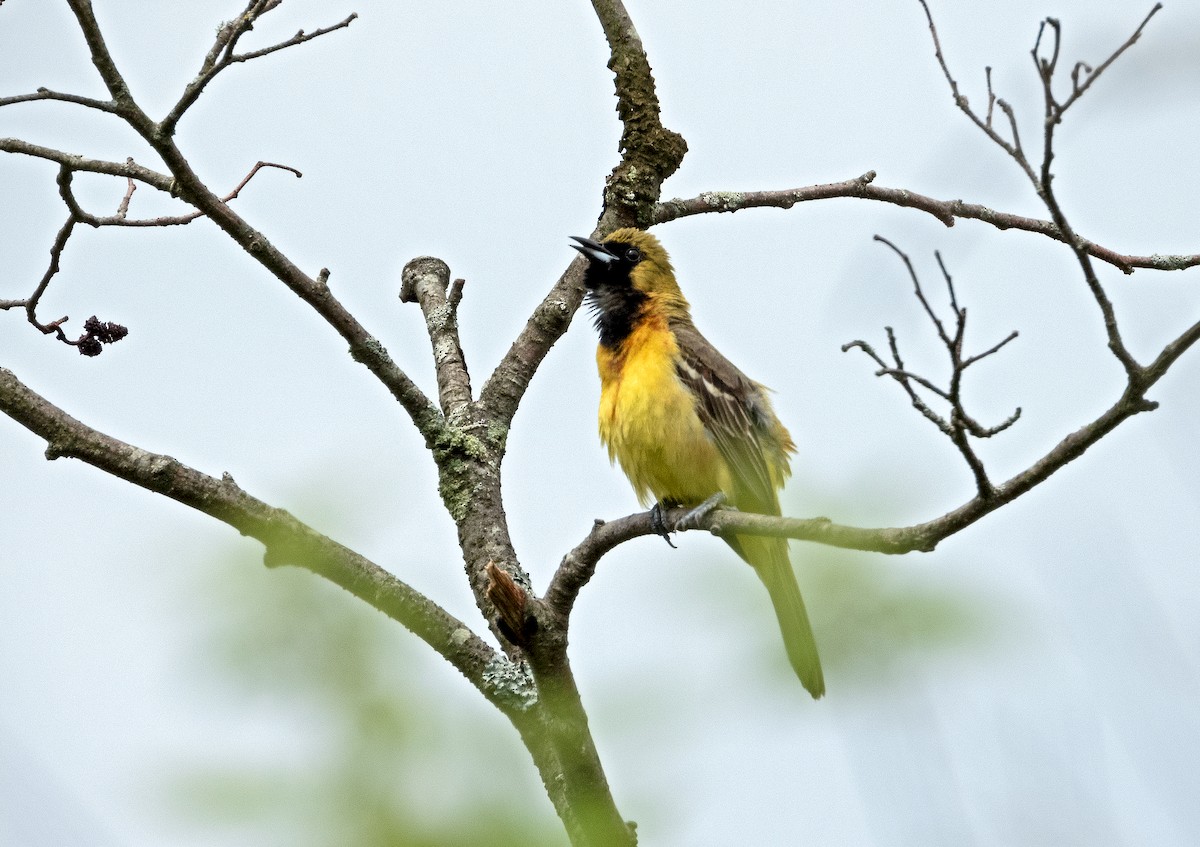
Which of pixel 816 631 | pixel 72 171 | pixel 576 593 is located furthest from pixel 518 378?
pixel 816 631

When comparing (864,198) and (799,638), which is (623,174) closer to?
(864,198)

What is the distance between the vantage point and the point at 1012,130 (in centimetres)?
293

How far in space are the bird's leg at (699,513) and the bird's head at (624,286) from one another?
1.09 m

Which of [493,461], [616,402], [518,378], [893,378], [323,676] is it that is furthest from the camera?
[616,402]

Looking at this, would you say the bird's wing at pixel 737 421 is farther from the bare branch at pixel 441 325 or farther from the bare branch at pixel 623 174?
the bare branch at pixel 441 325

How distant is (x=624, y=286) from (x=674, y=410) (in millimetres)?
1007

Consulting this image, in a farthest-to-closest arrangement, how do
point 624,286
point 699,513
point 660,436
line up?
point 624,286
point 660,436
point 699,513

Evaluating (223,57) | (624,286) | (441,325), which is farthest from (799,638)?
(624,286)

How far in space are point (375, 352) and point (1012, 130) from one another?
2.49 m

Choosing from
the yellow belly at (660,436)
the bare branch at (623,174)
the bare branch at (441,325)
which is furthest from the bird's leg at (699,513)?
the bare branch at (441,325)

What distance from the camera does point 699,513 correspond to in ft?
17.5

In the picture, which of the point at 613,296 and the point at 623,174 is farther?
the point at 613,296

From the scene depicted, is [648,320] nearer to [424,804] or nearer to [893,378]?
[893,378]

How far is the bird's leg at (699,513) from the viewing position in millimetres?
5126
